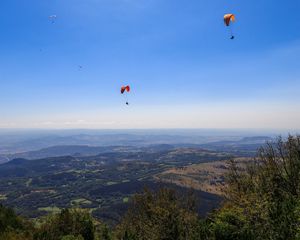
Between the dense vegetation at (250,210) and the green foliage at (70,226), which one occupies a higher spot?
the dense vegetation at (250,210)

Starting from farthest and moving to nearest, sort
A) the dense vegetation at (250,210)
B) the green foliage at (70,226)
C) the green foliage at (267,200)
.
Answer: the green foliage at (70,226), the dense vegetation at (250,210), the green foliage at (267,200)

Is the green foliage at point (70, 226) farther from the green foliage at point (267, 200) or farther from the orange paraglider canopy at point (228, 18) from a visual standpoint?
the orange paraglider canopy at point (228, 18)

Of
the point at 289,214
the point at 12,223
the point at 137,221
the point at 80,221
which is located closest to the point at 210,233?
the point at 289,214

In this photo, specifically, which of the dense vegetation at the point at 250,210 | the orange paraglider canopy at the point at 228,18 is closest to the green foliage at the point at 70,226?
the dense vegetation at the point at 250,210

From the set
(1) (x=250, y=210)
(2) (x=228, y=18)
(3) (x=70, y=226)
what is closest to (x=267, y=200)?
(1) (x=250, y=210)

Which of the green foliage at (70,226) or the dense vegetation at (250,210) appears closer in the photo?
the dense vegetation at (250,210)

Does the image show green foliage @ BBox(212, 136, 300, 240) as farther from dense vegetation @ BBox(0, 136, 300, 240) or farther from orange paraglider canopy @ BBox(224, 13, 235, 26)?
orange paraglider canopy @ BBox(224, 13, 235, 26)

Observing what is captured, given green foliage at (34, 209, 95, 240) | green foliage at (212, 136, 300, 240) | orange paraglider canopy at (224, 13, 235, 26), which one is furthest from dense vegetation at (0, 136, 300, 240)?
orange paraglider canopy at (224, 13, 235, 26)

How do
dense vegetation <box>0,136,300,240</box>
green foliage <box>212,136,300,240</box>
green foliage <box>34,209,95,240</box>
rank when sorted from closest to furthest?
green foliage <box>212,136,300,240</box>
dense vegetation <box>0,136,300,240</box>
green foliage <box>34,209,95,240</box>

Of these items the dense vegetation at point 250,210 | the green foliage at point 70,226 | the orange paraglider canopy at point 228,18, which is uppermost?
the orange paraglider canopy at point 228,18

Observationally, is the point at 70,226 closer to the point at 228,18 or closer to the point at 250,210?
the point at 250,210

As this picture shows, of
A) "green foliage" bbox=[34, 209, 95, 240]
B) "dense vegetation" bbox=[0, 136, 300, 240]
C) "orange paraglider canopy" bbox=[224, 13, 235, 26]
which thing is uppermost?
"orange paraglider canopy" bbox=[224, 13, 235, 26]

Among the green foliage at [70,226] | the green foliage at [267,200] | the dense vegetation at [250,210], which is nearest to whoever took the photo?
the green foliage at [267,200]
